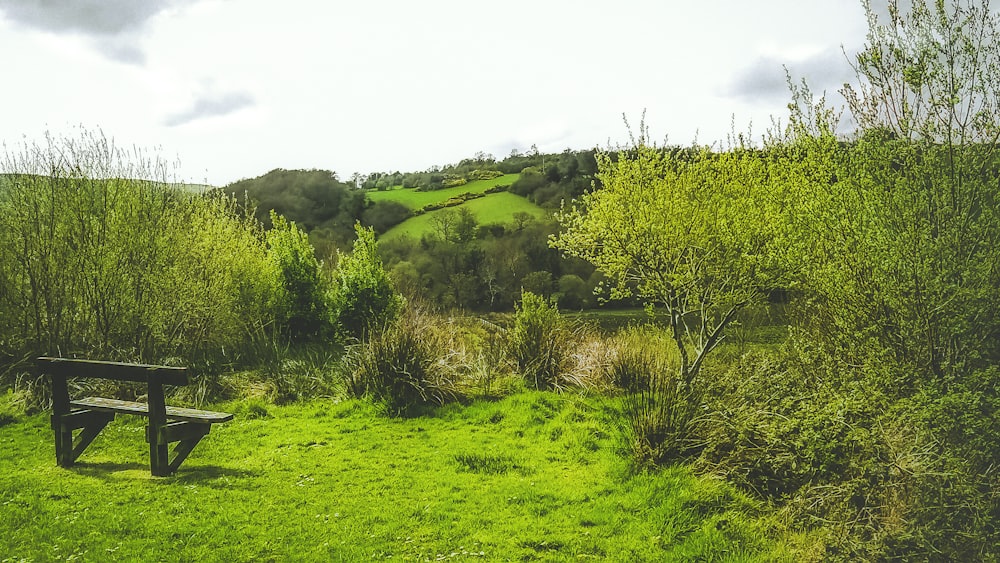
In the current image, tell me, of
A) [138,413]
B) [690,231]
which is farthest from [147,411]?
[690,231]

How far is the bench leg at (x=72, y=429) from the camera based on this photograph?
6.63 m

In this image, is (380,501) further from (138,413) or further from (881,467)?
(881,467)

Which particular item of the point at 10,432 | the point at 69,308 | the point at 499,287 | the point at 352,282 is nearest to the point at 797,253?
the point at 352,282

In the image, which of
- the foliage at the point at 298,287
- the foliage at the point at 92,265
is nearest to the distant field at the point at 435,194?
the foliage at the point at 298,287

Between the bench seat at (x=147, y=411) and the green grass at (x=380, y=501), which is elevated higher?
the bench seat at (x=147, y=411)

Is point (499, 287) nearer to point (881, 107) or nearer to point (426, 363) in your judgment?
point (426, 363)

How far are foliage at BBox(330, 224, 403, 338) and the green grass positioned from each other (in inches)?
169

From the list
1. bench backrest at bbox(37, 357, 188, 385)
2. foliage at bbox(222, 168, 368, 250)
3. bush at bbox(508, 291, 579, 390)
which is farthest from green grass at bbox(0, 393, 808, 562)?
foliage at bbox(222, 168, 368, 250)

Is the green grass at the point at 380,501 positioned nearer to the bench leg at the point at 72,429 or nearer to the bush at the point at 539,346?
the bench leg at the point at 72,429

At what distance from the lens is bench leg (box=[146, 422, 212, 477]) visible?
623cm

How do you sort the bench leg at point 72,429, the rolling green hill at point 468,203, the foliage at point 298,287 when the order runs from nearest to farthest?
the bench leg at point 72,429
the foliage at point 298,287
the rolling green hill at point 468,203

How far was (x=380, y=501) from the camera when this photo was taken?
5.81m

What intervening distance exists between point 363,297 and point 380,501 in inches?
267

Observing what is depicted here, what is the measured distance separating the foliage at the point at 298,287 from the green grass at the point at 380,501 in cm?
499
